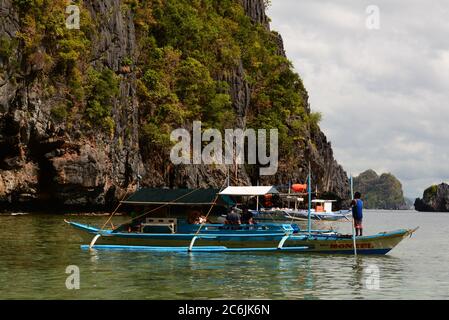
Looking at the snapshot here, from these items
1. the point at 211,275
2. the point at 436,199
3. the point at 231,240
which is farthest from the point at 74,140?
the point at 436,199

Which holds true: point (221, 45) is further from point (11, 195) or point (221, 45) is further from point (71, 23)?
point (11, 195)

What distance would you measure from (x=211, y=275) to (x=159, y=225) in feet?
28.5

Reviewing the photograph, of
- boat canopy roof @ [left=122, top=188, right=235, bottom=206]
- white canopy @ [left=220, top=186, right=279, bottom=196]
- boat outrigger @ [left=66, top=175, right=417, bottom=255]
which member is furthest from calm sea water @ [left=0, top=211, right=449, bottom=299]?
white canopy @ [left=220, top=186, right=279, bottom=196]

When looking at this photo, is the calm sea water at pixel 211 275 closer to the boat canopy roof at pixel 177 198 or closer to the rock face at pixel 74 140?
the boat canopy roof at pixel 177 198

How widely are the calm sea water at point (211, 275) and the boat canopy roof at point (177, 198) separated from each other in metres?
2.84

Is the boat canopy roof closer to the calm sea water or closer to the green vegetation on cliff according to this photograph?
the calm sea water

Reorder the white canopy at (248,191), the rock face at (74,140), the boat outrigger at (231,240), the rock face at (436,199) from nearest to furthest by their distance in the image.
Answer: the boat outrigger at (231,240) < the white canopy at (248,191) < the rock face at (74,140) < the rock face at (436,199)

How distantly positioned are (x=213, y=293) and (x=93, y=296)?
325 centimetres

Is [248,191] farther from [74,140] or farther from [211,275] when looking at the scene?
[74,140]

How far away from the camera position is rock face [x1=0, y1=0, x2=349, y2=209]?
1969 inches

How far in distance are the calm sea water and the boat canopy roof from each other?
284cm

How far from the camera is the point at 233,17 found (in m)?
93.9

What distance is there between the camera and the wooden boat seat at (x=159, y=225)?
28.6 metres

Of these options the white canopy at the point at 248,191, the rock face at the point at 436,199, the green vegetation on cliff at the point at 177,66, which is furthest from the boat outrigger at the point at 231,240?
the rock face at the point at 436,199
